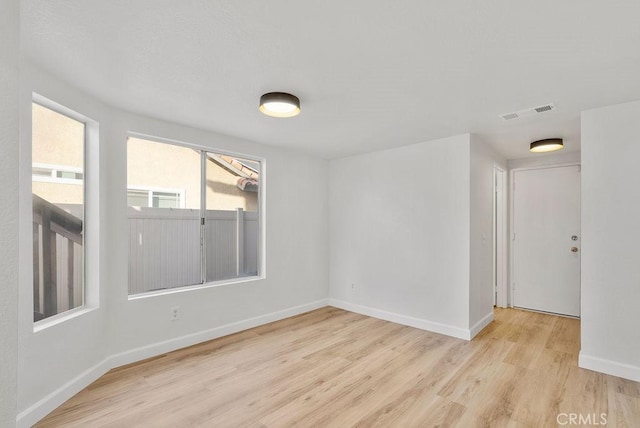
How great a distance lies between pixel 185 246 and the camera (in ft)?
11.5

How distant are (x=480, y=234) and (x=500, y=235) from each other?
135cm

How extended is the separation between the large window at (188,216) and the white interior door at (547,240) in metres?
4.05

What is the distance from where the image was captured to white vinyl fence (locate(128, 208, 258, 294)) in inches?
125

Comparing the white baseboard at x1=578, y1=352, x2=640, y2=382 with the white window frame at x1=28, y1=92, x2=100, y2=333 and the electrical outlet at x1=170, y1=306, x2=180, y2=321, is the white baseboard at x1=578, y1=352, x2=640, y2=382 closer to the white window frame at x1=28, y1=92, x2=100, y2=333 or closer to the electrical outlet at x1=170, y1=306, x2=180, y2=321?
the electrical outlet at x1=170, y1=306, x2=180, y2=321

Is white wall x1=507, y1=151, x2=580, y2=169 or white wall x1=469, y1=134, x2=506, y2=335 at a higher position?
white wall x1=507, y1=151, x2=580, y2=169

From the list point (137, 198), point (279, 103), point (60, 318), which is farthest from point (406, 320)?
point (60, 318)

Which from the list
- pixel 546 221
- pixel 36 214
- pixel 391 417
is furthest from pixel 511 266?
pixel 36 214

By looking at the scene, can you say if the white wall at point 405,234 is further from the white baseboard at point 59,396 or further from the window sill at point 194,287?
the white baseboard at point 59,396

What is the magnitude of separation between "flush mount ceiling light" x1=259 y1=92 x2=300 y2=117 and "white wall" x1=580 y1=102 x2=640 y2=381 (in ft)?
8.93

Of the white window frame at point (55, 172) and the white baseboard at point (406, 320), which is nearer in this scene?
the white window frame at point (55, 172)

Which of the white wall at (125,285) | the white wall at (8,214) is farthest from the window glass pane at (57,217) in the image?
the white wall at (8,214)

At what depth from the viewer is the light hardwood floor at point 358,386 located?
2141mm

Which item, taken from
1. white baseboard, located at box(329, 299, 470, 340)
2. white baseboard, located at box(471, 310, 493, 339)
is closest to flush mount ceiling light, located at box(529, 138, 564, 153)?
white baseboard, located at box(471, 310, 493, 339)

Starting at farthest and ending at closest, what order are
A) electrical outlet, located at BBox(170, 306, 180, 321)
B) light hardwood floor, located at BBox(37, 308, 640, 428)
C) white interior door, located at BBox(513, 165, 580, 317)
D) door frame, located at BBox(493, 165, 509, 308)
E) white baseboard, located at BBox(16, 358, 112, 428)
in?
door frame, located at BBox(493, 165, 509, 308)
white interior door, located at BBox(513, 165, 580, 317)
electrical outlet, located at BBox(170, 306, 180, 321)
light hardwood floor, located at BBox(37, 308, 640, 428)
white baseboard, located at BBox(16, 358, 112, 428)
